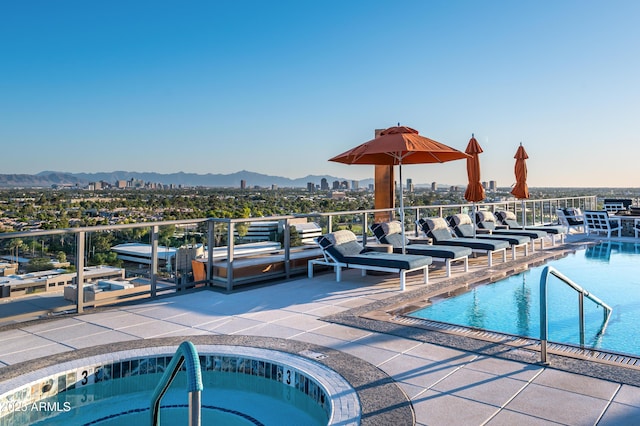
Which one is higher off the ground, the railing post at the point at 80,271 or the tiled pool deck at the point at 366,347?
the railing post at the point at 80,271

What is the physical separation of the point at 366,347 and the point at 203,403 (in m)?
1.44

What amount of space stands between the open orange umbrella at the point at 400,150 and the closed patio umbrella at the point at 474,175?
6.64ft

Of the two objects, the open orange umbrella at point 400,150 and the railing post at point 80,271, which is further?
the open orange umbrella at point 400,150

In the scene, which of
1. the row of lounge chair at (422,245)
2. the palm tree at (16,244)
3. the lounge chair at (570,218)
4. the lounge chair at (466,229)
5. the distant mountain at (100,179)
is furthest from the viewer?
the distant mountain at (100,179)

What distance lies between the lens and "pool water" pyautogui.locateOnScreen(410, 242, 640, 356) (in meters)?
4.73

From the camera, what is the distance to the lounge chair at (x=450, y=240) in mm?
8617

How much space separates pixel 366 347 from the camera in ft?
13.5

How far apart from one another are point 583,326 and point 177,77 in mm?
27785

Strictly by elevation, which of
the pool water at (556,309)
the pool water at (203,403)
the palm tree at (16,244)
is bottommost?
the pool water at (203,403)

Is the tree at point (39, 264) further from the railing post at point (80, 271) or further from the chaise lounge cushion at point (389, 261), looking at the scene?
the chaise lounge cushion at point (389, 261)

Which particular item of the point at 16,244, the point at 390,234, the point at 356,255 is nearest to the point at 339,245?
the point at 356,255

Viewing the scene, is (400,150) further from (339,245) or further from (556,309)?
(556,309)

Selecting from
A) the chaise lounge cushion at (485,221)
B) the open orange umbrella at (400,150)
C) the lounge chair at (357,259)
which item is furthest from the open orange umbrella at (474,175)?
the lounge chair at (357,259)

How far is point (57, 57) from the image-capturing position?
78.0 ft
